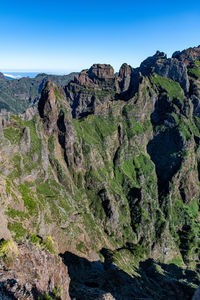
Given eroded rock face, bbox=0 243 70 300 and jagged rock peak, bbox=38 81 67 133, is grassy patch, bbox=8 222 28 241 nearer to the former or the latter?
eroded rock face, bbox=0 243 70 300

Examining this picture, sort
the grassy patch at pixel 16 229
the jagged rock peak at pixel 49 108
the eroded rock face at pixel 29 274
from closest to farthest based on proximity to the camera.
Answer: the eroded rock face at pixel 29 274, the grassy patch at pixel 16 229, the jagged rock peak at pixel 49 108

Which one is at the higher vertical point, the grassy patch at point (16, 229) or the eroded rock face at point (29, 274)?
the eroded rock face at point (29, 274)

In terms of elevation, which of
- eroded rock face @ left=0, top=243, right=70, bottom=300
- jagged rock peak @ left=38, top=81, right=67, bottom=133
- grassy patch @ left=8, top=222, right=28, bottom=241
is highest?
jagged rock peak @ left=38, top=81, right=67, bottom=133

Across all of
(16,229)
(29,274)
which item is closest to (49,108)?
(16,229)

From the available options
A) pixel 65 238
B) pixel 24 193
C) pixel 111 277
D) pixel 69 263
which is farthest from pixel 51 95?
pixel 111 277

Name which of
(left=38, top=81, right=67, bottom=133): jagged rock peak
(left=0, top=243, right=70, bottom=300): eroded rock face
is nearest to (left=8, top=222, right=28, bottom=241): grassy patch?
(left=0, top=243, right=70, bottom=300): eroded rock face

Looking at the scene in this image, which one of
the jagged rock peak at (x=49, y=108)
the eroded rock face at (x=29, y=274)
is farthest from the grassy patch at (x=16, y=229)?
the jagged rock peak at (x=49, y=108)

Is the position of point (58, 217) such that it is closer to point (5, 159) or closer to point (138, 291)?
point (5, 159)

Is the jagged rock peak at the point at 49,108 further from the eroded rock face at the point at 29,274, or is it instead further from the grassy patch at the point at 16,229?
the eroded rock face at the point at 29,274
